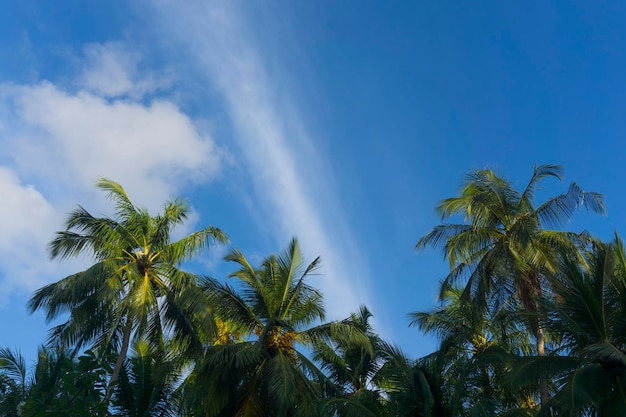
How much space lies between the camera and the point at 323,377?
1800 cm

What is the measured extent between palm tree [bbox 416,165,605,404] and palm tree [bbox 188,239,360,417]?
487 centimetres

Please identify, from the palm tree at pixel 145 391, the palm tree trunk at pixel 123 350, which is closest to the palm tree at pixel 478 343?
the palm tree at pixel 145 391

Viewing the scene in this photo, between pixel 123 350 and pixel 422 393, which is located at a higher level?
pixel 123 350

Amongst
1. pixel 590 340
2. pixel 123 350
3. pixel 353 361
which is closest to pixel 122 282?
pixel 123 350

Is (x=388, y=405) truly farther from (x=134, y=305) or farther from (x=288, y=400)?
(x=134, y=305)

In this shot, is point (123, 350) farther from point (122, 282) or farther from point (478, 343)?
point (478, 343)

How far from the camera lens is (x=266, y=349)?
18344 millimetres

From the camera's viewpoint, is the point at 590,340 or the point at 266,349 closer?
the point at 590,340

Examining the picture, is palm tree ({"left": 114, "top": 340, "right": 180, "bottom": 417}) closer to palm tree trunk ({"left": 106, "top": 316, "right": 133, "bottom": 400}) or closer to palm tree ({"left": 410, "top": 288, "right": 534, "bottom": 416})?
palm tree trunk ({"left": 106, "top": 316, "right": 133, "bottom": 400})

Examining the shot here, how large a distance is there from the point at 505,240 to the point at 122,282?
1303 centimetres

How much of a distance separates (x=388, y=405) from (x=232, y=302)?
633 cm

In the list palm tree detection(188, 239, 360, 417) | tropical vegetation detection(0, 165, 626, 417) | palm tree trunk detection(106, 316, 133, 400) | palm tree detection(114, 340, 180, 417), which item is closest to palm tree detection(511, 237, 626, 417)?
tropical vegetation detection(0, 165, 626, 417)

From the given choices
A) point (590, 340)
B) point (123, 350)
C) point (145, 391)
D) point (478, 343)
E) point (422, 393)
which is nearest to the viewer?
point (590, 340)

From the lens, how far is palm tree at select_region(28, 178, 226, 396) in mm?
18438
